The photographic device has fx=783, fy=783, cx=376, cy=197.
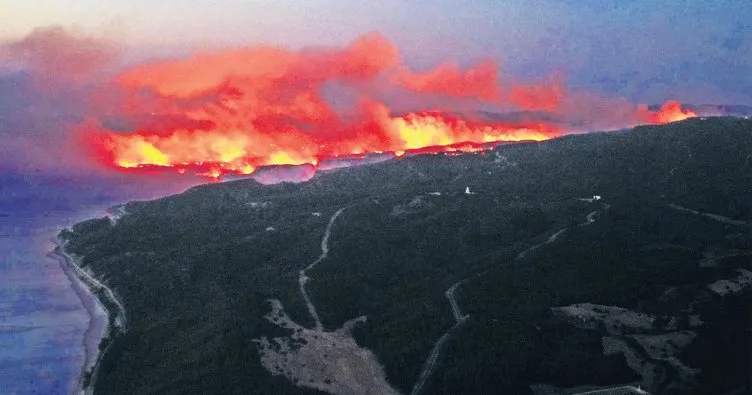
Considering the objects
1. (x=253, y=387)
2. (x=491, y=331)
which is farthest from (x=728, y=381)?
(x=253, y=387)

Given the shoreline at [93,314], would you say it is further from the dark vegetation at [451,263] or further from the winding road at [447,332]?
the winding road at [447,332]

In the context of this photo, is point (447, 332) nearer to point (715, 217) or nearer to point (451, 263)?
point (451, 263)

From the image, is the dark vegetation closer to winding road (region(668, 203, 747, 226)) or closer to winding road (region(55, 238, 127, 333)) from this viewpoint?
winding road (region(55, 238, 127, 333))

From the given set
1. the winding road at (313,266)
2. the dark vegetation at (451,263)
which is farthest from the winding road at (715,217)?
the winding road at (313,266)

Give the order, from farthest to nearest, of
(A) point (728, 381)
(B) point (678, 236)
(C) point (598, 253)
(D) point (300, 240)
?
(D) point (300, 240) < (B) point (678, 236) < (C) point (598, 253) < (A) point (728, 381)

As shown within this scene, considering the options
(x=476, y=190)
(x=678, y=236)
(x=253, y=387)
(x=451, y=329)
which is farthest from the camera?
(x=476, y=190)

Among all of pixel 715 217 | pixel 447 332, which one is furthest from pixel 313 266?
pixel 715 217

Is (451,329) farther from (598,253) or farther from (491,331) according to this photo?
(598,253)
